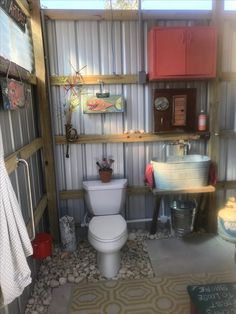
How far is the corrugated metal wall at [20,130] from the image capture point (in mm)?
1718

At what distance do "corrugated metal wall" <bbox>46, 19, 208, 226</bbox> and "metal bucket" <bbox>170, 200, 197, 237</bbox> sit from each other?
30 cm

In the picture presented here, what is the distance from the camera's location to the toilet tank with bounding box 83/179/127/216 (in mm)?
2637

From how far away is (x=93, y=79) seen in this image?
265 cm

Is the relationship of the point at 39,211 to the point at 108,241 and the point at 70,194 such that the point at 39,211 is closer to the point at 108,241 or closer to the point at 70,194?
the point at 70,194

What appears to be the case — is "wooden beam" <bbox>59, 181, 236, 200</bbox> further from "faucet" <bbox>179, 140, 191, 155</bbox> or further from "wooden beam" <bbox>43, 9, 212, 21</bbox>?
"wooden beam" <bbox>43, 9, 212, 21</bbox>

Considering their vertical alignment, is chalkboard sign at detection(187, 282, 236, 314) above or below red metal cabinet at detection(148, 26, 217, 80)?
below

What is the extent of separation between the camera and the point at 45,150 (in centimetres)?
260

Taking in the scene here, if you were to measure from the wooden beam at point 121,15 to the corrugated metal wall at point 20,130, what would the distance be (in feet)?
1.23

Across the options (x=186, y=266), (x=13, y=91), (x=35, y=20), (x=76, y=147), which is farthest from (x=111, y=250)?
(x=35, y=20)

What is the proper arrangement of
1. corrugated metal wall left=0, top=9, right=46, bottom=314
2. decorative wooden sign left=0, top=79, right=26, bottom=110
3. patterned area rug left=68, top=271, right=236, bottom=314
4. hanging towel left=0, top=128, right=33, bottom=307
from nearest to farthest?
hanging towel left=0, top=128, right=33, bottom=307, decorative wooden sign left=0, top=79, right=26, bottom=110, corrugated metal wall left=0, top=9, right=46, bottom=314, patterned area rug left=68, top=271, right=236, bottom=314

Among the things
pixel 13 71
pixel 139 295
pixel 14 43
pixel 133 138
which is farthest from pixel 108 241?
pixel 14 43

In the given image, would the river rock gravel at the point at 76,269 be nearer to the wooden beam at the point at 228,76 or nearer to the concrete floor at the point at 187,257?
the concrete floor at the point at 187,257

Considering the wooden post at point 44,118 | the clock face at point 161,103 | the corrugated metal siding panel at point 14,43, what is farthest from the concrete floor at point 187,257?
the corrugated metal siding panel at point 14,43

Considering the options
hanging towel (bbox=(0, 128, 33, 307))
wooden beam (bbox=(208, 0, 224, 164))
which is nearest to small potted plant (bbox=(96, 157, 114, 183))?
wooden beam (bbox=(208, 0, 224, 164))
